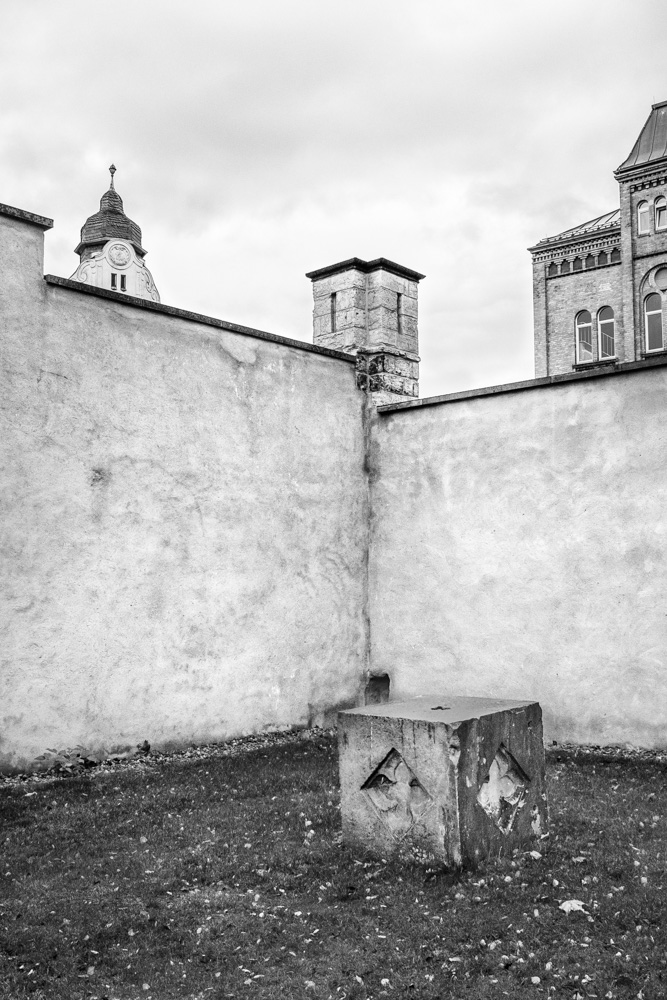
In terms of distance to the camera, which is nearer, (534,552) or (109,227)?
(534,552)

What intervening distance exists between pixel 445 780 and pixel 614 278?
35.7 meters

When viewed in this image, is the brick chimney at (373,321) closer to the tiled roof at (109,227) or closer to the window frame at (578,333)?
the window frame at (578,333)

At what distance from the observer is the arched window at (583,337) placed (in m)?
37.2

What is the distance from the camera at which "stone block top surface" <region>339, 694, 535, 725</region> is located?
4832 millimetres

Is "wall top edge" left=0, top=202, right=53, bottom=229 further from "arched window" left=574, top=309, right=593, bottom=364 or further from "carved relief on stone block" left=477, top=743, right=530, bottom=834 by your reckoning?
"arched window" left=574, top=309, right=593, bottom=364

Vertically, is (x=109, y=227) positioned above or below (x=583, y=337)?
above

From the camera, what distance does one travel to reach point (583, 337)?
1471 inches

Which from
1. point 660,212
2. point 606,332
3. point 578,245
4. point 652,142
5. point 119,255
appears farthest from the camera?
point 119,255

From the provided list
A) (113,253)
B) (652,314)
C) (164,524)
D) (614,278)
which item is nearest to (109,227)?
(113,253)

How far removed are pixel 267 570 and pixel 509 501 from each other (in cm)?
264

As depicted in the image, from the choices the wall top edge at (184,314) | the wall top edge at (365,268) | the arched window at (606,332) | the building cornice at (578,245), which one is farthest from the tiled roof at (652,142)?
the wall top edge at (184,314)

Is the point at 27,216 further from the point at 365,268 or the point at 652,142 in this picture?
the point at 652,142

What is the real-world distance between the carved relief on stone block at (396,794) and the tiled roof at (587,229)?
3556cm

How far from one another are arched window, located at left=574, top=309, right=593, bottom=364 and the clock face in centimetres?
3040
